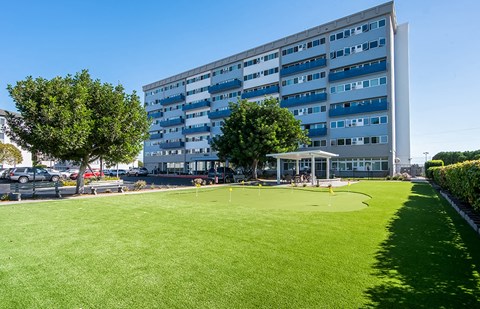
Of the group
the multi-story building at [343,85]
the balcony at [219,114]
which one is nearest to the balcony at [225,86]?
the multi-story building at [343,85]

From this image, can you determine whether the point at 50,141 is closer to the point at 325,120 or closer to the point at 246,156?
the point at 246,156

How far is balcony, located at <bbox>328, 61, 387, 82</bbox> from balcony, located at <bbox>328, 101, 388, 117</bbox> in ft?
14.9

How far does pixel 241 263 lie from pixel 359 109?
41.4 m

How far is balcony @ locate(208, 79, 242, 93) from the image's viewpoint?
56.7 metres

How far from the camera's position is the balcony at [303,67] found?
1811 inches

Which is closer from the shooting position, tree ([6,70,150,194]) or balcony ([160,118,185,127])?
tree ([6,70,150,194])

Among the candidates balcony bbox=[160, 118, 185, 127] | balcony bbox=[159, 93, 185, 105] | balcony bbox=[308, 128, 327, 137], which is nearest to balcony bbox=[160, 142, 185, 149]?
balcony bbox=[160, 118, 185, 127]

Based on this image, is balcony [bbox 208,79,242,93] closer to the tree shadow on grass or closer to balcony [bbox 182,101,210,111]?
balcony [bbox 182,101,210,111]

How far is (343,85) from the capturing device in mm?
44156

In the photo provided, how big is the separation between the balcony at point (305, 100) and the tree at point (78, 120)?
107ft

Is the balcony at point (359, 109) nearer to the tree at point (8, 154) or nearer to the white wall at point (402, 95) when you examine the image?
the white wall at point (402, 95)

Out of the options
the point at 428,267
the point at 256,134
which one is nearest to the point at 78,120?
the point at 428,267

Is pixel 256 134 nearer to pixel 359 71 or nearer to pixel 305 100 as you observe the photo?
pixel 305 100

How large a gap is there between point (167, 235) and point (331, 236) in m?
4.04
